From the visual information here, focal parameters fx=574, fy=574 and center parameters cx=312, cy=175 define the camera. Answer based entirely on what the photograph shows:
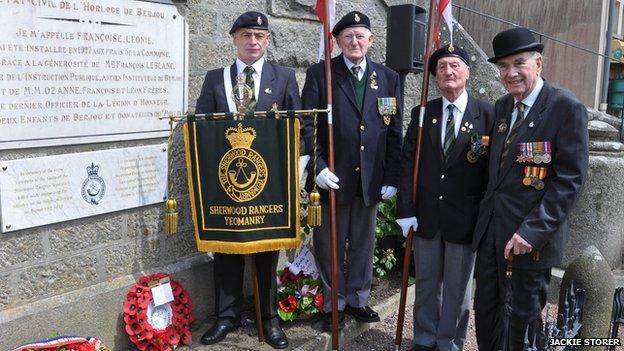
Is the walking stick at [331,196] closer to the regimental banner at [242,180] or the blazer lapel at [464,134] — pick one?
the regimental banner at [242,180]

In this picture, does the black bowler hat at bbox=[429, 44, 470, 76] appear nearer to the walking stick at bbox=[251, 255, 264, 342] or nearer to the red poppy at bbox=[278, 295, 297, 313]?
the walking stick at bbox=[251, 255, 264, 342]

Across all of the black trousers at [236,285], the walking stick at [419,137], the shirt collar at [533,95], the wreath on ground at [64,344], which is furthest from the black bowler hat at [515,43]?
the wreath on ground at [64,344]

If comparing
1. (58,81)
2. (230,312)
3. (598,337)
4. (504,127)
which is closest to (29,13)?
(58,81)

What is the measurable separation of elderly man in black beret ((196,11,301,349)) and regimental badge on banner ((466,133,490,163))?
1102mm

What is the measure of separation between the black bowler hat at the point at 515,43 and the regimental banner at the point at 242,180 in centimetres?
121

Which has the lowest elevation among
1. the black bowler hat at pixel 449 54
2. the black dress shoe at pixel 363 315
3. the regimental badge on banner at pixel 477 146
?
the black dress shoe at pixel 363 315

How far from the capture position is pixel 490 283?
314 cm

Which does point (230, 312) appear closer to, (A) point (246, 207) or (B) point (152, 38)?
(A) point (246, 207)

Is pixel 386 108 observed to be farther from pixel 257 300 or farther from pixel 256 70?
pixel 257 300

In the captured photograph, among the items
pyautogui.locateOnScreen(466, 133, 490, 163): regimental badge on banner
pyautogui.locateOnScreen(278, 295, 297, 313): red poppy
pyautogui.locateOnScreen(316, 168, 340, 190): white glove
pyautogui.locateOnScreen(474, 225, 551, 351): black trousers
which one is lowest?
pyautogui.locateOnScreen(278, 295, 297, 313): red poppy

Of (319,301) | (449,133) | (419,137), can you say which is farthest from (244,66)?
(319,301)

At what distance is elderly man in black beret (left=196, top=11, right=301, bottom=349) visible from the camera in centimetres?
349

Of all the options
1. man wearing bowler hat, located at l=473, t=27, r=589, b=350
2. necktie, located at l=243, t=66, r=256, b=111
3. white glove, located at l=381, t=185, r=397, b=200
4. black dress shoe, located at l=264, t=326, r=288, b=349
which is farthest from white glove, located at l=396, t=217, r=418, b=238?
necktie, located at l=243, t=66, r=256, b=111

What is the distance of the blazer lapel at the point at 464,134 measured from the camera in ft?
11.0
